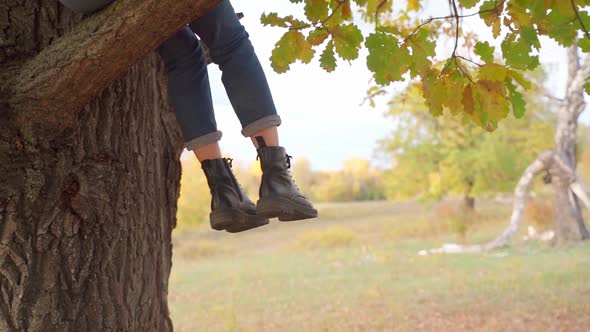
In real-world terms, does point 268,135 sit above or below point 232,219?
above

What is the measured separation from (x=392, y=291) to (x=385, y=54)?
7.65 meters

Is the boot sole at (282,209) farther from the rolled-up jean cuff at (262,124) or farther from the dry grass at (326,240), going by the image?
the dry grass at (326,240)

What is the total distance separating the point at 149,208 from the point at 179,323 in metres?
6.41

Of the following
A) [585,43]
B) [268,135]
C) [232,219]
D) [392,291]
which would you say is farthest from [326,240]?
[268,135]

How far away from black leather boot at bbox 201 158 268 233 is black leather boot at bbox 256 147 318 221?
17cm

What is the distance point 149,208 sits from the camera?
278 centimetres

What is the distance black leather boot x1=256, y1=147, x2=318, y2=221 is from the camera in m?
2.45

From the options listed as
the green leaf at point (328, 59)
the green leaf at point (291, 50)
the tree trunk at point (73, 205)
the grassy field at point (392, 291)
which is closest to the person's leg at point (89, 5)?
the tree trunk at point (73, 205)

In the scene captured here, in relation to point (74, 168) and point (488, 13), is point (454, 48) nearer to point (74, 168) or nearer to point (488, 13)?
point (488, 13)

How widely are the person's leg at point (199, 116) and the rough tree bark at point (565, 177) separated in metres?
11.8

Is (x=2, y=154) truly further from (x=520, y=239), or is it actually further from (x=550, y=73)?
(x=550, y=73)

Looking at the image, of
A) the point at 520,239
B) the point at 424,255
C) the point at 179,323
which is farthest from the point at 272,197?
the point at 520,239

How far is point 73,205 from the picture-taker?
95.2 inches

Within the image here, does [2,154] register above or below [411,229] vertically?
A: above
